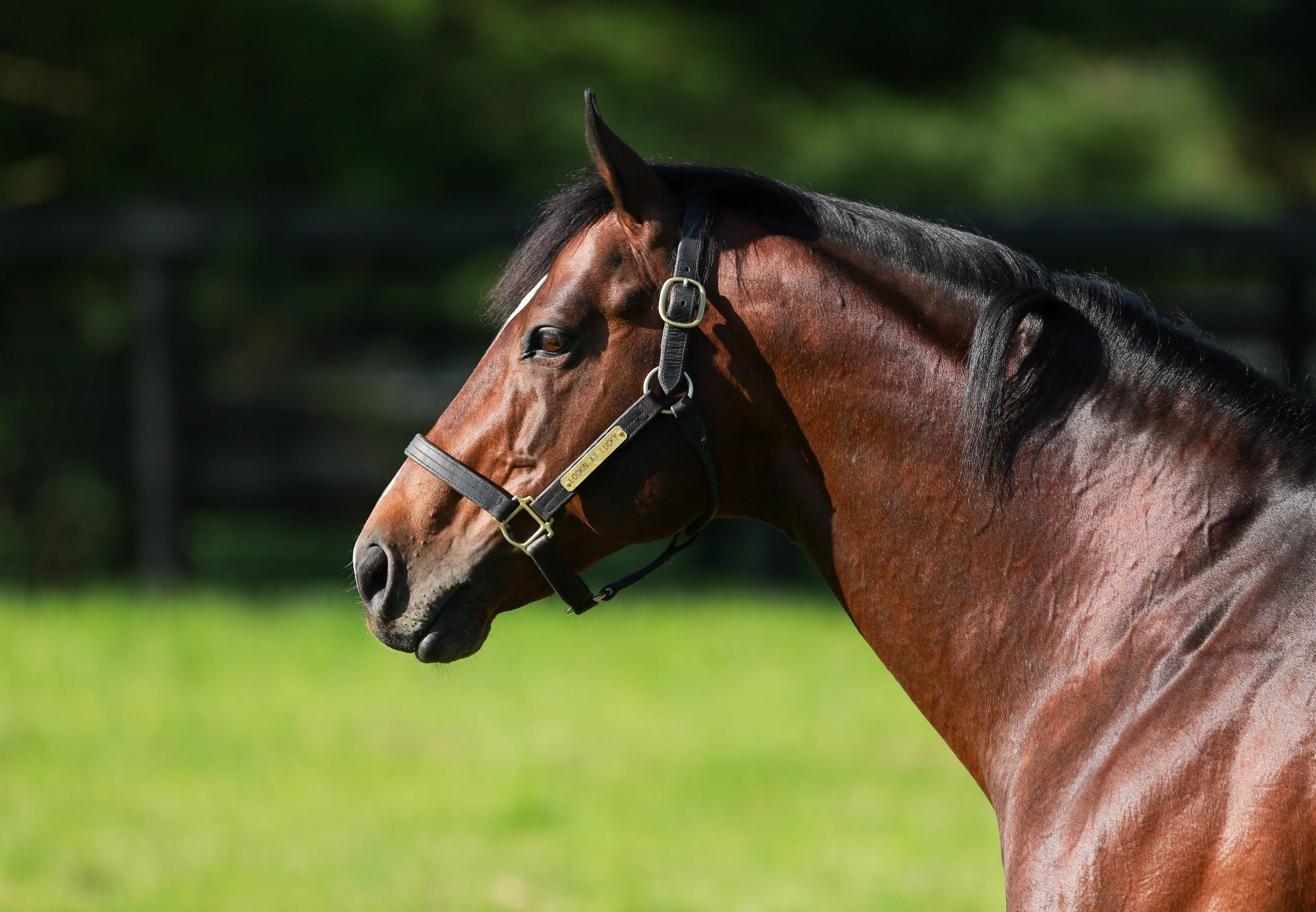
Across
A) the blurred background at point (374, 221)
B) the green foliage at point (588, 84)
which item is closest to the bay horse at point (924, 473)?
the blurred background at point (374, 221)

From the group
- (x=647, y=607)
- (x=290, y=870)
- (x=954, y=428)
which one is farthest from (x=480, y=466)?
(x=647, y=607)

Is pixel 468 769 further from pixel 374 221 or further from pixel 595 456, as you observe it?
pixel 374 221

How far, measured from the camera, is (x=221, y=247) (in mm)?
8281

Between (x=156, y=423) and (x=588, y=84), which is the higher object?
(x=588, y=84)

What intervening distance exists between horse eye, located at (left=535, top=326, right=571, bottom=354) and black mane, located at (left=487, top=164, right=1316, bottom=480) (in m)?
0.31

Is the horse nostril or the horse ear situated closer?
the horse ear

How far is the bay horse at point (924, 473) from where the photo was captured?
71.6 inches

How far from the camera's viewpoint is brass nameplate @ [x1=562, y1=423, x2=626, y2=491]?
2.06m

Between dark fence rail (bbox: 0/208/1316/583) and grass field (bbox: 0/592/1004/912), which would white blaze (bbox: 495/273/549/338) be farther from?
dark fence rail (bbox: 0/208/1316/583)

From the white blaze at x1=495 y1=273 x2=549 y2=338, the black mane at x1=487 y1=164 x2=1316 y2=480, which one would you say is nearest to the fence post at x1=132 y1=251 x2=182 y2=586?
the white blaze at x1=495 y1=273 x2=549 y2=338

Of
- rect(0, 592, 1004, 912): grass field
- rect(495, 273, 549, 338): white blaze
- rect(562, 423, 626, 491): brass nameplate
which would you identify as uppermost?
rect(495, 273, 549, 338): white blaze

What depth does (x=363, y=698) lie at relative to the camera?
6.09m

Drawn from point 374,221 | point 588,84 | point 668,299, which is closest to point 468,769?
point 668,299

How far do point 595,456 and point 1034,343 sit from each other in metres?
0.69
